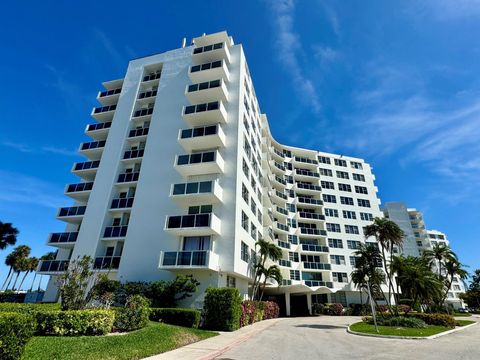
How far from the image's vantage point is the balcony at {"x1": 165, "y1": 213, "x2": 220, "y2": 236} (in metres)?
25.2

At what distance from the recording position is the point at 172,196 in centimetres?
2742

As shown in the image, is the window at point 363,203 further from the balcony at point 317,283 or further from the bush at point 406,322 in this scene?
the bush at point 406,322

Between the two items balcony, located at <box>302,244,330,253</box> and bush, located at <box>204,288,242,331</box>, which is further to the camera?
balcony, located at <box>302,244,330,253</box>

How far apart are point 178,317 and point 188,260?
543 centimetres

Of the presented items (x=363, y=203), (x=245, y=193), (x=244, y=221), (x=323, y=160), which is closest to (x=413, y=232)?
(x=363, y=203)

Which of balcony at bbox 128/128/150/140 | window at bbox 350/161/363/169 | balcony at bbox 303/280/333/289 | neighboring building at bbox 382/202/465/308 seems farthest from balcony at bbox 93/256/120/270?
neighboring building at bbox 382/202/465/308

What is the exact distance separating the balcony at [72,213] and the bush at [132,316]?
2258cm

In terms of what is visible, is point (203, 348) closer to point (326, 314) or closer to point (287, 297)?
point (287, 297)

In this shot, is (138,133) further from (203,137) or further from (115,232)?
(115,232)

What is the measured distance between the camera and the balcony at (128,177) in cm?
3295

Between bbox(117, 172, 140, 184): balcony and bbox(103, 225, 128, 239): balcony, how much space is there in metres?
5.73

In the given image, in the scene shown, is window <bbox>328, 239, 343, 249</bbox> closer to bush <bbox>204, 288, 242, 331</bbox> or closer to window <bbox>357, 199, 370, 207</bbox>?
window <bbox>357, 199, 370, 207</bbox>

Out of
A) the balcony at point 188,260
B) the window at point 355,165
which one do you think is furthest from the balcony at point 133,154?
the window at point 355,165

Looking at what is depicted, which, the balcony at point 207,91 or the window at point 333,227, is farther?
the window at point 333,227
